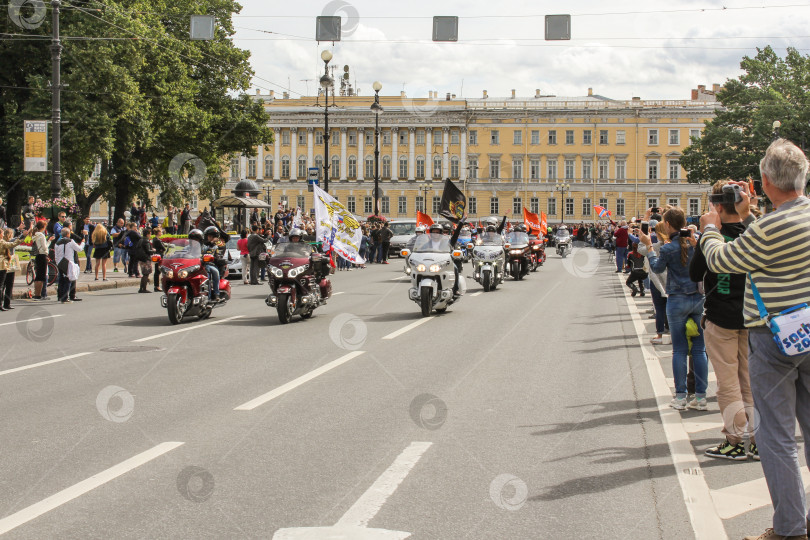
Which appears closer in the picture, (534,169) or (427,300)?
(427,300)

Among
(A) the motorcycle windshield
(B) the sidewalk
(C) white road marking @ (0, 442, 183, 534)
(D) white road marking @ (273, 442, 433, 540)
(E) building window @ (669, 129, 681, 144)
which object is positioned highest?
(E) building window @ (669, 129, 681, 144)

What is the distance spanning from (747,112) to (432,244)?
196 ft

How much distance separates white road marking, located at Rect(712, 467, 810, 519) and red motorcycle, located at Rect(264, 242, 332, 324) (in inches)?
449

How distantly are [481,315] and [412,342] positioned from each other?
498 centimetres

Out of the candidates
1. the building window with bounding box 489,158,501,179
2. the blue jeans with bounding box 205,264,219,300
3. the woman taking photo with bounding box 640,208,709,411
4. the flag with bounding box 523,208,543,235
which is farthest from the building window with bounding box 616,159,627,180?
the woman taking photo with bounding box 640,208,709,411

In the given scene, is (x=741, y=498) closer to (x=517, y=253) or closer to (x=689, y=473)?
(x=689, y=473)

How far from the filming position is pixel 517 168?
123 meters

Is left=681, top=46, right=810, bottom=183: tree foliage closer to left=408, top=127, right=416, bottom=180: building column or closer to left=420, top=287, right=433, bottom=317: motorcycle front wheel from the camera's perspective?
left=408, top=127, right=416, bottom=180: building column

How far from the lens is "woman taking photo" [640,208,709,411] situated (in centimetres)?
879

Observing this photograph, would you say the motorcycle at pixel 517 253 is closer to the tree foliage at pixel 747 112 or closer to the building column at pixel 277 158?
the tree foliage at pixel 747 112


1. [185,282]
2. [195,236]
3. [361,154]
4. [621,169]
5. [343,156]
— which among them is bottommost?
[185,282]

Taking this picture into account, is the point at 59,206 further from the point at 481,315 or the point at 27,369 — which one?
the point at 27,369

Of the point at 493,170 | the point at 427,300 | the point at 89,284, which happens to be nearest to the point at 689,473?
the point at 427,300

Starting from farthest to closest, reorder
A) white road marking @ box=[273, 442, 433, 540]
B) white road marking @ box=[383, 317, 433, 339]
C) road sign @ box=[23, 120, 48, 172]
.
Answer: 1. road sign @ box=[23, 120, 48, 172]
2. white road marking @ box=[383, 317, 433, 339]
3. white road marking @ box=[273, 442, 433, 540]
